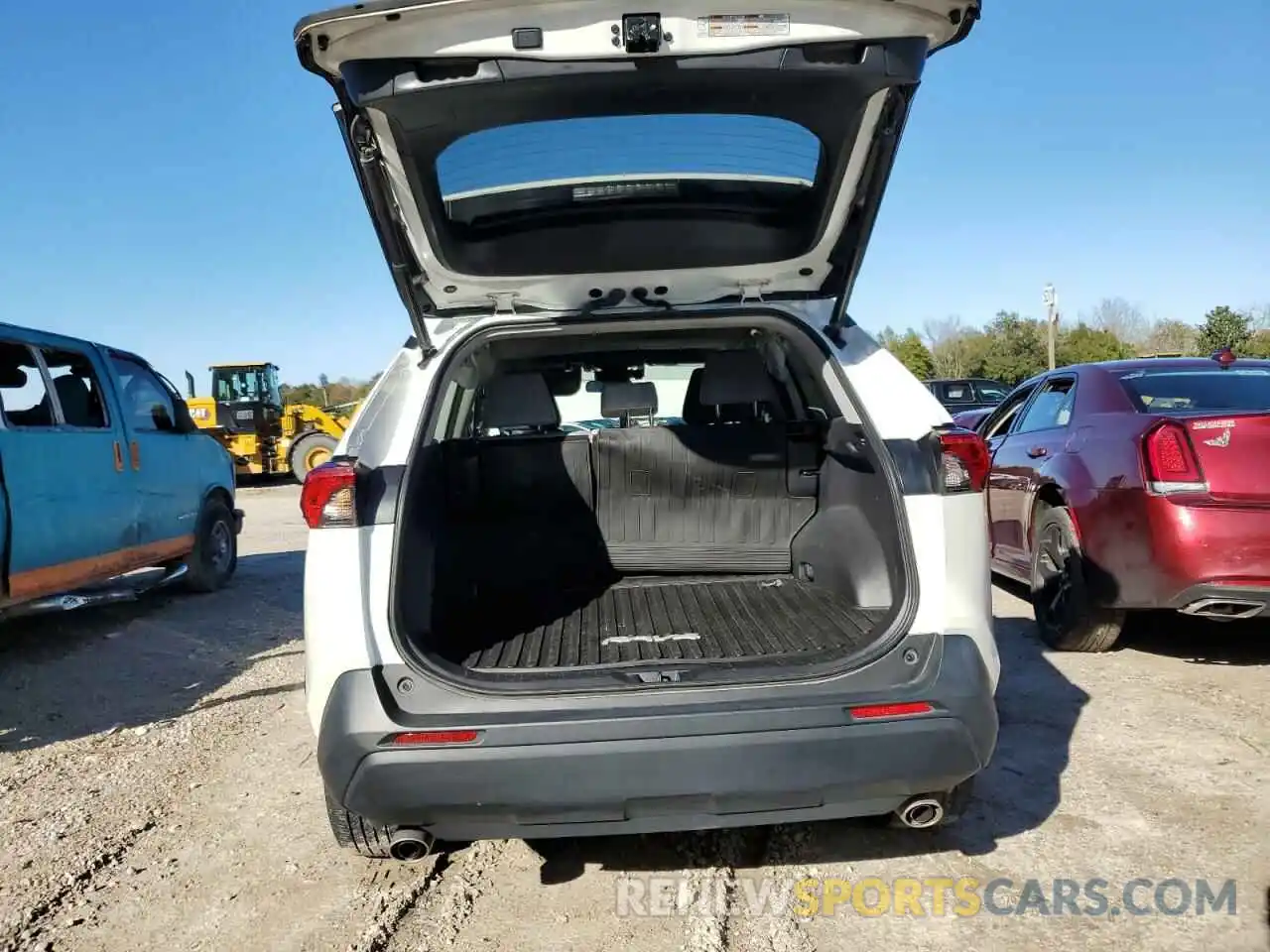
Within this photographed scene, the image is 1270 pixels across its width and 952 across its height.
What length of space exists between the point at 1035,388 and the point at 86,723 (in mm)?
5828

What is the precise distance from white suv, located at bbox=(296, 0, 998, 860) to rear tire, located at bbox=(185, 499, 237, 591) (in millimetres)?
4623

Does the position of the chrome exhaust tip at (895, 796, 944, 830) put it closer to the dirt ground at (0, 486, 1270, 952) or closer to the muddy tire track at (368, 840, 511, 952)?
the dirt ground at (0, 486, 1270, 952)

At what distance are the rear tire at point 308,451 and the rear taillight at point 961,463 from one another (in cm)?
1772

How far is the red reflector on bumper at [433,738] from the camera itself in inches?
82.4

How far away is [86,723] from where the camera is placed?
4102mm

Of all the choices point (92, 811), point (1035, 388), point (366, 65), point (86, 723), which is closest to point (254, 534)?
point (86, 723)

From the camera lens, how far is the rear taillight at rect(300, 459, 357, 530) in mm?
2279

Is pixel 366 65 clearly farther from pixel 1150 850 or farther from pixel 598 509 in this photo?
pixel 1150 850

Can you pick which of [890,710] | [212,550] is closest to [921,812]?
[890,710]

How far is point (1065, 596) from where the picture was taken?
4.57m

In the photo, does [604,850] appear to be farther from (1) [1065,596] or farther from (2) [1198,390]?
(2) [1198,390]

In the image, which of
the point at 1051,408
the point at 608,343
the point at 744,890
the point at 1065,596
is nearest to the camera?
the point at 744,890

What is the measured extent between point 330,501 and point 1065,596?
154 inches

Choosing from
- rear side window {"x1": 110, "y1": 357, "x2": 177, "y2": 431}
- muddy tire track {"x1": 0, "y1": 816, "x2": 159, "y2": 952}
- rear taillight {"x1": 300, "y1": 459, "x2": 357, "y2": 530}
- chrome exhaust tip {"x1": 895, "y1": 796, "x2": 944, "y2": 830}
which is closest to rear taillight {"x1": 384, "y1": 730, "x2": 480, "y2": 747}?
rear taillight {"x1": 300, "y1": 459, "x2": 357, "y2": 530}
